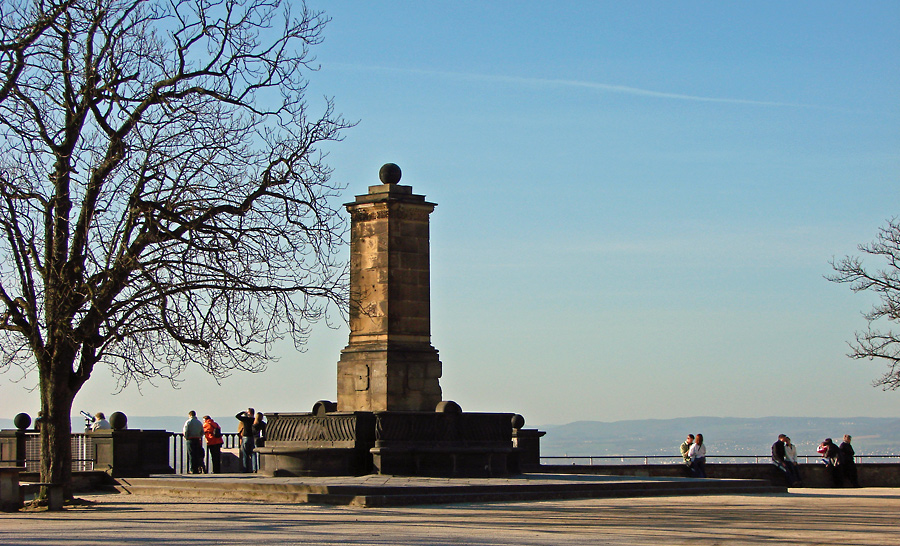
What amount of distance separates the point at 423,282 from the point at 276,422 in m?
4.06

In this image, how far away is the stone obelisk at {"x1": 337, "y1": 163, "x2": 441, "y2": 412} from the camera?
26109 mm

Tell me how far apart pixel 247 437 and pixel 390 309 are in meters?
7.16

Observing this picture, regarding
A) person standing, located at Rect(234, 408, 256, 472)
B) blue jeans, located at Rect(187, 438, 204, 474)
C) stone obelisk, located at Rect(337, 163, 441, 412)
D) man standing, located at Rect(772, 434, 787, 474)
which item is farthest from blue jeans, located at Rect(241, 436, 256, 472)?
man standing, located at Rect(772, 434, 787, 474)

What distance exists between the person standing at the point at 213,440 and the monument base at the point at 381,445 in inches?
162

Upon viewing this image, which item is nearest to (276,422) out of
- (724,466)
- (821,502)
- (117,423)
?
(117,423)

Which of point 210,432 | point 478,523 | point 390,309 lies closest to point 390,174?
point 390,309

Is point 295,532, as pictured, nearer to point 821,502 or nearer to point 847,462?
point 821,502

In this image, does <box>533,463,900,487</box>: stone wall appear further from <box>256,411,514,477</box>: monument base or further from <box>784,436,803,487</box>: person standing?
<box>256,411,514,477</box>: monument base

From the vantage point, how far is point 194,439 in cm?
2973

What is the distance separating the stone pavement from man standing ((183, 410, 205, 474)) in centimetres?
750

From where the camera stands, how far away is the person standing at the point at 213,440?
98.6ft

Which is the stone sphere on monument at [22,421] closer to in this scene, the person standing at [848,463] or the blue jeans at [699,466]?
the blue jeans at [699,466]

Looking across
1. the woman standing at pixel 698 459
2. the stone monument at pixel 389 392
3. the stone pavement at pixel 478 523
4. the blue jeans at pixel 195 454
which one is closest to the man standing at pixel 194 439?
the blue jeans at pixel 195 454

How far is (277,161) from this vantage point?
22531mm
